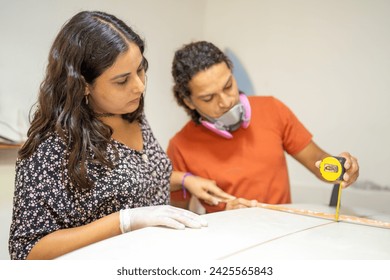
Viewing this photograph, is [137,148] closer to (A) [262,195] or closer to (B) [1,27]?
(A) [262,195]

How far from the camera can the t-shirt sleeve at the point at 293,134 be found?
71.0 inches

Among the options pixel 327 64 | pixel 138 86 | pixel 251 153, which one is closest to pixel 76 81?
pixel 138 86

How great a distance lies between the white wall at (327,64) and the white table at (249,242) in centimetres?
99

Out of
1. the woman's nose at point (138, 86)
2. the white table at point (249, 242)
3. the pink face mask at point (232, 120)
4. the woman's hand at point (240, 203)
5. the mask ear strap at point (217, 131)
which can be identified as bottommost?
the woman's hand at point (240, 203)

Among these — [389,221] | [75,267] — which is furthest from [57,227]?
[389,221]

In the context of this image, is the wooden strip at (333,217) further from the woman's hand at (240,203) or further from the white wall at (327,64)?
the white wall at (327,64)

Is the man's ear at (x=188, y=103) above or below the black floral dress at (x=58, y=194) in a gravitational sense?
above

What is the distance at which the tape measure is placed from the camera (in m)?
1.24

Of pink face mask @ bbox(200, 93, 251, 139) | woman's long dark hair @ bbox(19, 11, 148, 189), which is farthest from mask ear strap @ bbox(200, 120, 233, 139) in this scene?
woman's long dark hair @ bbox(19, 11, 148, 189)

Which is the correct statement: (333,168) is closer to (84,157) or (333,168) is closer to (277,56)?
(84,157)

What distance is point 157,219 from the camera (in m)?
1.06

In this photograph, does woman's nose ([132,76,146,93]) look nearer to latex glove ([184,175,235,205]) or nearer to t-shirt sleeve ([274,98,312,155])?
latex glove ([184,175,235,205])

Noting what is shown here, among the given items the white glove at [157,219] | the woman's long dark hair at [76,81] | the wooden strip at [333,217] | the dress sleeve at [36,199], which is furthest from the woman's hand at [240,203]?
the dress sleeve at [36,199]

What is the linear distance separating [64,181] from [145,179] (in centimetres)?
28
